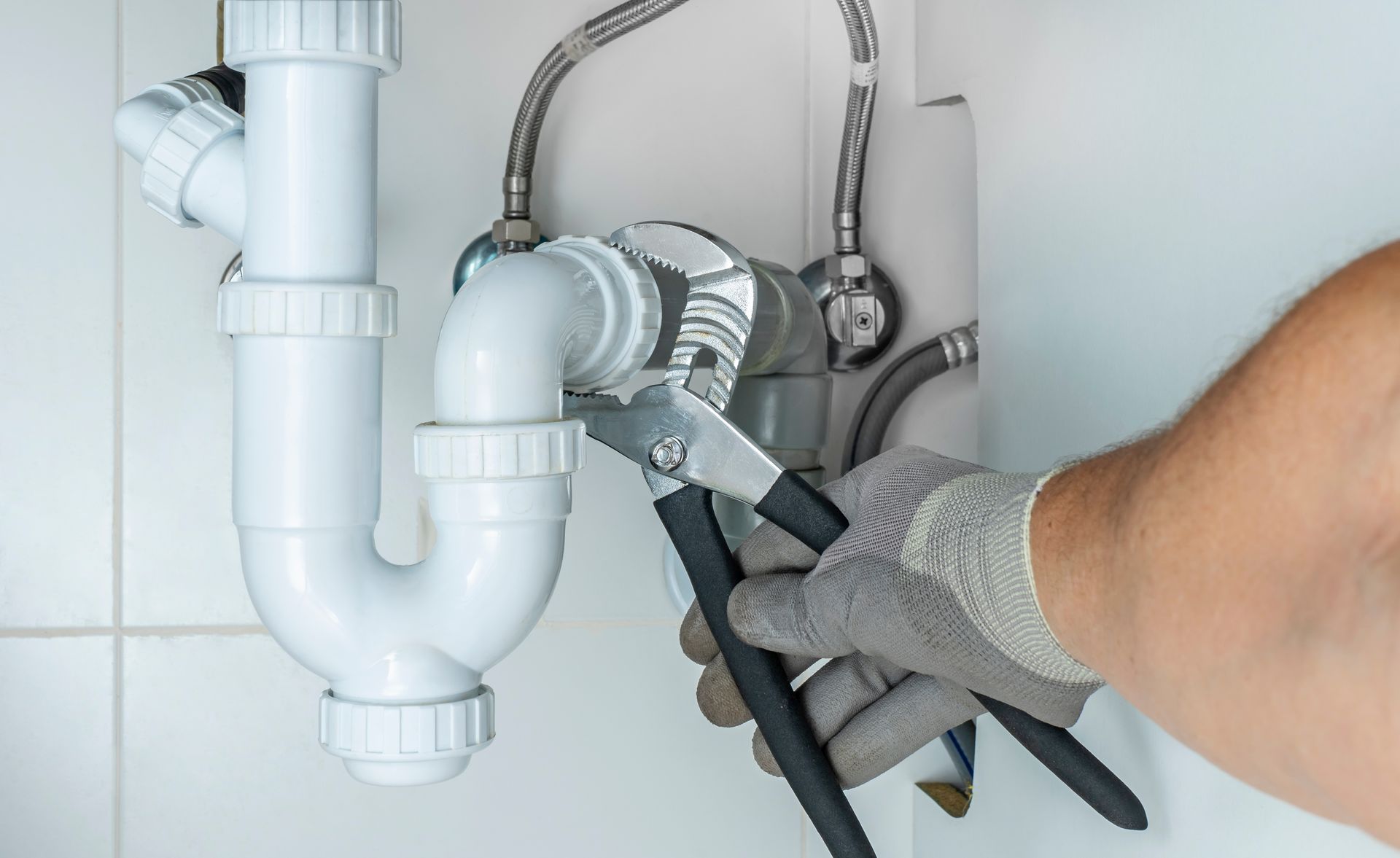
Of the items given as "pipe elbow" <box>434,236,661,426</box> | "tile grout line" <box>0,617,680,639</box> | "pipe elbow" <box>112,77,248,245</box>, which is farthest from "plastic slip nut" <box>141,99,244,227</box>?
"tile grout line" <box>0,617,680,639</box>

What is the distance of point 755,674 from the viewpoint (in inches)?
21.0

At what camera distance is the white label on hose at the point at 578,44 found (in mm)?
658

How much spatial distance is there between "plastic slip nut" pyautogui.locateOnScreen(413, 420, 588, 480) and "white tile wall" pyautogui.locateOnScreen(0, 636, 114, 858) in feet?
1.40

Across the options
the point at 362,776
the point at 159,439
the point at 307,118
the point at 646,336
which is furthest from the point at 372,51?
the point at 159,439

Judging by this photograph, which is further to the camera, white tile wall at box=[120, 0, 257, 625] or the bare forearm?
white tile wall at box=[120, 0, 257, 625]

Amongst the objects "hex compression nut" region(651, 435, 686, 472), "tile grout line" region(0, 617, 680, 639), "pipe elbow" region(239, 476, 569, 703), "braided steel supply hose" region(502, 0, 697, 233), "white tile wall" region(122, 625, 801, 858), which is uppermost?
"braided steel supply hose" region(502, 0, 697, 233)

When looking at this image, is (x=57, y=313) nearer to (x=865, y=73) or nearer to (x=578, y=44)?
(x=578, y=44)

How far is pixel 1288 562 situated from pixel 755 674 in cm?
31

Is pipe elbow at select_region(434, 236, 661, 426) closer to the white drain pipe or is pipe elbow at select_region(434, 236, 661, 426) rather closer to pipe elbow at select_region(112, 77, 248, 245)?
the white drain pipe

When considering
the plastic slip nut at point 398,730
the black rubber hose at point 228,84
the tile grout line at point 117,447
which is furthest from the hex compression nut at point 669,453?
the tile grout line at point 117,447

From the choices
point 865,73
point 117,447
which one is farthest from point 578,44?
point 117,447

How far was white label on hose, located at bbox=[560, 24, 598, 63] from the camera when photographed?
0.66 metres

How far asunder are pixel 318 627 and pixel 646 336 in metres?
0.20

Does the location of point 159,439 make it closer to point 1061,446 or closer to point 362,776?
point 362,776
